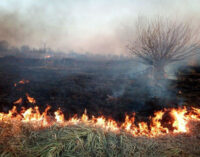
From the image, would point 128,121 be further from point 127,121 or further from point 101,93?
point 101,93

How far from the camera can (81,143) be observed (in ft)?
11.1

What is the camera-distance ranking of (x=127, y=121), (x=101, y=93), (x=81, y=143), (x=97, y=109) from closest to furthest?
(x=81, y=143) < (x=127, y=121) < (x=97, y=109) < (x=101, y=93)

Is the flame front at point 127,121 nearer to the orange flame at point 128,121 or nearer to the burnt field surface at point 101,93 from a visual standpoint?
the orange flame at point 128,121

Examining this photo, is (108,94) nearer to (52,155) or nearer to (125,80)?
(125,80)

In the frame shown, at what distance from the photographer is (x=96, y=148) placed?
3359 mm

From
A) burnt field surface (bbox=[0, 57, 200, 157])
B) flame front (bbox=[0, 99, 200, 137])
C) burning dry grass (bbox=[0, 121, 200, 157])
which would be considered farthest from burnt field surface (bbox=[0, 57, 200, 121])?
burning dry grass (bbox=[0, 121, 200, 157])

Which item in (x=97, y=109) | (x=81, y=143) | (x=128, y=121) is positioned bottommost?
(x=128, y=121)

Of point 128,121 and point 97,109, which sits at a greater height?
point 97,109

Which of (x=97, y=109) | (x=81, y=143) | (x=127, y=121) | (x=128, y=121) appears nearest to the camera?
(x=81, y=143)

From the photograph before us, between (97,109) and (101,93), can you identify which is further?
(101,93)

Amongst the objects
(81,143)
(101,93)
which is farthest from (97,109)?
(81,143)

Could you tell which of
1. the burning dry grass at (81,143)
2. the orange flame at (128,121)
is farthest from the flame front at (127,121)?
the burning dry grass at (81,143)

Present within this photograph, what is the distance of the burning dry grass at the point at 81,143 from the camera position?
10.3 feet

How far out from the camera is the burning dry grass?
313 centimetres
